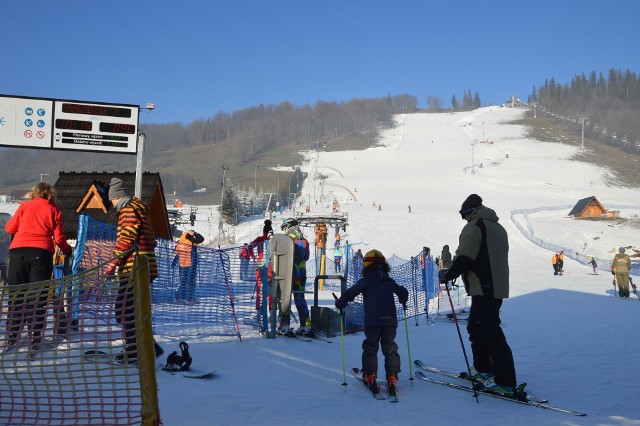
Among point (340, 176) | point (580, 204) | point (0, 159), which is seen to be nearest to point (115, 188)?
point (580, 204)

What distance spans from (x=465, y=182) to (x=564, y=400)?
84.3 m

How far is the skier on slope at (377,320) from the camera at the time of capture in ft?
18.8

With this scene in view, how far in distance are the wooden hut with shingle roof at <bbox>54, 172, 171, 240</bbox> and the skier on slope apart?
797 cm

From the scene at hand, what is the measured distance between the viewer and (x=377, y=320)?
5.82m

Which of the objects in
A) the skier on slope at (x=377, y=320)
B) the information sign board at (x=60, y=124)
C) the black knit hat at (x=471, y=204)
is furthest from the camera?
the information sign board at (x=60, y=124)

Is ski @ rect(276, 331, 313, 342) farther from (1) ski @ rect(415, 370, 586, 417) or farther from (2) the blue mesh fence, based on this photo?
(1) ski @ rect(415, 370, 586, 417)

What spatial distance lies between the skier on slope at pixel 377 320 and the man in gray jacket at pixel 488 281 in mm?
558

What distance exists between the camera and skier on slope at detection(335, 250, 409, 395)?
226 inches

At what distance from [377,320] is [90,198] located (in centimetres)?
956

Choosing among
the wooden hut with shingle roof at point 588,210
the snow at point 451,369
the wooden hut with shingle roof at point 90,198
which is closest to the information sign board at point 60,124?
the wooden hut with shingle roof at point 90,198

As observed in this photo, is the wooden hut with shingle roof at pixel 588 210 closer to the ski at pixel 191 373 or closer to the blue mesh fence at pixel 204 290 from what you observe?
the blue mesh fence at pixel 204 290

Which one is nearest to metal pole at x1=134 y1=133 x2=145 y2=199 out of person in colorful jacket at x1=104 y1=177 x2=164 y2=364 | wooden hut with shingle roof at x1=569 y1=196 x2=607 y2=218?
person in colorful jacket at x1=104 y1=177 x2=164 y2=364

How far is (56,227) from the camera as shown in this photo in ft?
20.3

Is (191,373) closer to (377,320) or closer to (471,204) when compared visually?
(377,320)
